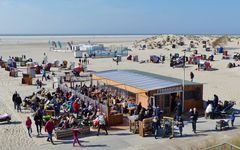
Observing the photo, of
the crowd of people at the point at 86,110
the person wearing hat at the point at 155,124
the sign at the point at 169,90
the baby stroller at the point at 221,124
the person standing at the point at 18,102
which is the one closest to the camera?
the person wearing hat at the point at 155,124

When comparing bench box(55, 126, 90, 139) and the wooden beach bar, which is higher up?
the wooden beach bar

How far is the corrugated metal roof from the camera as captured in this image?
17.0 m

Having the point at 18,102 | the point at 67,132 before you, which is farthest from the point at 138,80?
the point at 18,102

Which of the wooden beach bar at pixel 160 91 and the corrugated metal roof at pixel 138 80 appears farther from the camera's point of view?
the corrugated metal roof at pixel 138 80

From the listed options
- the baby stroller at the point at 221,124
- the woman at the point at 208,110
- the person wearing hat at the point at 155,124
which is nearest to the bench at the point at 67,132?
the person wearing hat at the point at 155,124

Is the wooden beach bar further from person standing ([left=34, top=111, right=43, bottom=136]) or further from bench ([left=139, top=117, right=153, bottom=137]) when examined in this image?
person standing ([left=34, top=111, right=43, bottom=136])

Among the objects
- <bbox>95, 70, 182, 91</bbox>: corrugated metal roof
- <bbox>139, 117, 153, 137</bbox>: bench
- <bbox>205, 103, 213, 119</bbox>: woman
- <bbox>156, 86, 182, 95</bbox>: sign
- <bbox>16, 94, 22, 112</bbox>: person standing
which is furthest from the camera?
<bbox>16, 94, 22, 112</bbox>: person standing

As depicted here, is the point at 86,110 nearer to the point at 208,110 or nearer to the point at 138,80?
the point at 138,80

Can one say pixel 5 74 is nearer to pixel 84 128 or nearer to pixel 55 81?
pixel 55 81

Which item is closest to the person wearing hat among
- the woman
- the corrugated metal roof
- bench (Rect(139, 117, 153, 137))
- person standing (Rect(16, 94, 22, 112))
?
bench (Rect(139, 117, 153, 137))

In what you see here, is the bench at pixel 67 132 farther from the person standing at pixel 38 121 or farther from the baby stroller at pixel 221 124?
the baby stroller at pixel 221 124

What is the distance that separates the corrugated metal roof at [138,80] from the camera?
55.9 feet

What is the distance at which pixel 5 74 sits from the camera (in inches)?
1300

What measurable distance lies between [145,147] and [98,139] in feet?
6.72
